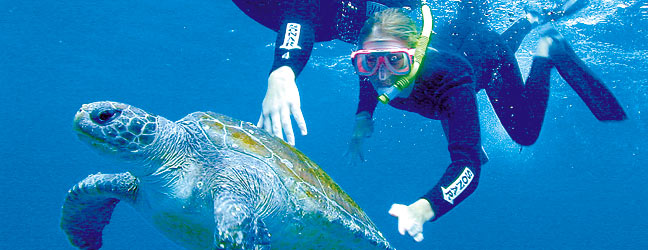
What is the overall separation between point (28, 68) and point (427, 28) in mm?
18419

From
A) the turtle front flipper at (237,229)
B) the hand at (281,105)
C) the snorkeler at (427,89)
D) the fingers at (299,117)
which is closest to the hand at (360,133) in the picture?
the snorkeler at (427,89)

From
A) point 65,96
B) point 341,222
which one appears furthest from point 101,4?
point 65,96

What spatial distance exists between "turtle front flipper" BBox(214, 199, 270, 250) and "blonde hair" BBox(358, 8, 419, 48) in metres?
1.57

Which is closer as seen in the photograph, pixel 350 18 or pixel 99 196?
pixel 99 196

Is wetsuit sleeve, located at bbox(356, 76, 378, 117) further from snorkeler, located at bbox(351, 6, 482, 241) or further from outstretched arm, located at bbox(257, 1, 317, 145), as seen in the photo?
outstretched arm, located at bbox(257, 1, 317, 145)

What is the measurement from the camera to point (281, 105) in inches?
99.1

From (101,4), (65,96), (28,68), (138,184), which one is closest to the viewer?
(138,184)

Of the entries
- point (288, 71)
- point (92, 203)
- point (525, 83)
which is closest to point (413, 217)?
point (288, 71)

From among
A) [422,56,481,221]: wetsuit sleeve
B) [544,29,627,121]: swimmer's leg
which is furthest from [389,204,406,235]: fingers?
[544,29,627,121]: swimmer's leg

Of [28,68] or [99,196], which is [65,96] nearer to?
[28,68]

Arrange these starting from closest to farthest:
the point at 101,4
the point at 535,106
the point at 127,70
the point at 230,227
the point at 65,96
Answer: the point at 230,227, the point at 535,106, the point at 101,4, the point at 127,70, the point at 65,96

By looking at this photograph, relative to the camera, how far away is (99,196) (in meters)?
2.71

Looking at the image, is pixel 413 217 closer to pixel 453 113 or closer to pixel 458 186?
pixel 458 186

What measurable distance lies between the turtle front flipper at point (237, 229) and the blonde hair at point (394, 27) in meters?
1.57
